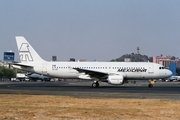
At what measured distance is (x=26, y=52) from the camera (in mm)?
46312

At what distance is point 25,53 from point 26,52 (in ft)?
0.61

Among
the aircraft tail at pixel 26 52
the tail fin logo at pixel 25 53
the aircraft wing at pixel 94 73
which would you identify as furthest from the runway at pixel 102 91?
the tail fin logo at pixel 25 53

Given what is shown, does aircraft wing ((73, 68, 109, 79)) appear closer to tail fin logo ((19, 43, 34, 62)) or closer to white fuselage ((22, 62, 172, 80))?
white fuselage ((22, 62, 172, 80))

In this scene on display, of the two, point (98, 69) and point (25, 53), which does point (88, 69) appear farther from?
point (25, 53)

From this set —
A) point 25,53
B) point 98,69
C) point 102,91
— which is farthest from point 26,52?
point 102,91

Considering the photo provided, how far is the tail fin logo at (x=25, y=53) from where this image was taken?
45.9 metres

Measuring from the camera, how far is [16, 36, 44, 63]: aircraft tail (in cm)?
4581

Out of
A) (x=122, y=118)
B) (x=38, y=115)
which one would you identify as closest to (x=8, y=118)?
(x=38, y=115)

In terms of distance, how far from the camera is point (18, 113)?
13.9m

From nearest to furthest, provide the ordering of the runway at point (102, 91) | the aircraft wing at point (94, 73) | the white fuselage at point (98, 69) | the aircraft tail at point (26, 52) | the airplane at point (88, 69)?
the runway at point (102, 91) < the aircraft wing at point (94, 73) < the airplane at point (88, 69) < the white fuselage at point (98, 69) < the aircraft tail at point (26, 52)

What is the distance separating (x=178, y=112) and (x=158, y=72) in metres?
31.4

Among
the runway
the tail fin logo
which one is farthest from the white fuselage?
the runway

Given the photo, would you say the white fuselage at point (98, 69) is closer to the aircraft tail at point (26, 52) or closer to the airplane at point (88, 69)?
the airplane at point (88, 69)

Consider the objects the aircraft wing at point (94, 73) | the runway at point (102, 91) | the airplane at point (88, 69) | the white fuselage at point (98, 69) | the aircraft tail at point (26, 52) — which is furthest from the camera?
the aircraft tail at point (26, 52)
